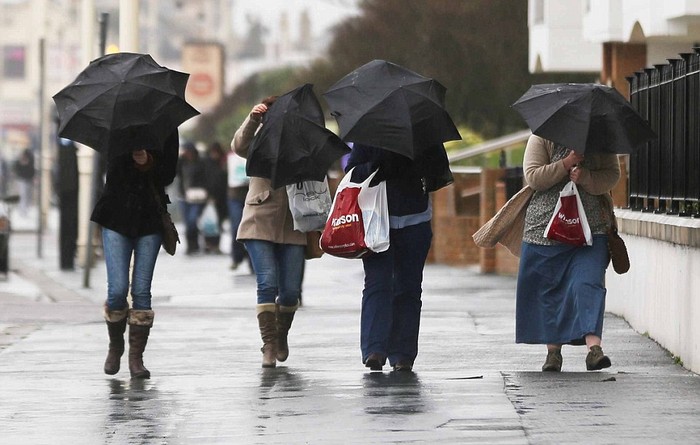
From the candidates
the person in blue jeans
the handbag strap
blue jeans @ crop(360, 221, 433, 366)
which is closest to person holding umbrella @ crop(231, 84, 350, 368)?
the person in blue jeans

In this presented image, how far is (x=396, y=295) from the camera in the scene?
430 inches

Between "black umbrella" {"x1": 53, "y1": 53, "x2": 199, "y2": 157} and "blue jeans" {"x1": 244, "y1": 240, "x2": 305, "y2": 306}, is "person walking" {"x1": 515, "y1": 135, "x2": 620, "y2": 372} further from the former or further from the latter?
"black umbrella" {"x1": 53, "y1": 53, "x2": 199, "y2": 157}

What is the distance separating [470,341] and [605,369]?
2071 mm

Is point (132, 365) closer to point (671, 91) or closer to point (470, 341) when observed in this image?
point (470, 341)

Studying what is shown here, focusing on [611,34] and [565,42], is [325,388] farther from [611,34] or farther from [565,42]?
[565,42]

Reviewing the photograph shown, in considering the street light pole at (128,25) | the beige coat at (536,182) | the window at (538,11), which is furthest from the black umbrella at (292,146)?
the window at (538,11)

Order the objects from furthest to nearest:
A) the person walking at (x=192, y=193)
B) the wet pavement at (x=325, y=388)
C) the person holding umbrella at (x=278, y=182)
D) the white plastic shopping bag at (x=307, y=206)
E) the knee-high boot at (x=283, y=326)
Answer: the person walking at (x=192, y=193) → the knee-high boot at (x=283, y=326) → the white plastic shopping bag at (x=307, y=206) → the person holding umbrella at (x=278, y=182) → the wet pavement at (x=325, y=388)

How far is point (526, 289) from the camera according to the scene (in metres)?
10.9

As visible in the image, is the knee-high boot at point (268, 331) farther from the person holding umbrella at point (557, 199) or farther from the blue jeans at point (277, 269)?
the person holding umbrella at point (557, 199)

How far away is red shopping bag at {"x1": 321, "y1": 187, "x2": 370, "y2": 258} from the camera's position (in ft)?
34.9

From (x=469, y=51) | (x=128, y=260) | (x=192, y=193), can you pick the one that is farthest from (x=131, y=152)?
(x=469, y=51)

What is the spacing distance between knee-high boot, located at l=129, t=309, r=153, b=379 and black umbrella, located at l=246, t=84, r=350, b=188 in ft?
3.42

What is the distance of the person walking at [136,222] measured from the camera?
1075 centimetres

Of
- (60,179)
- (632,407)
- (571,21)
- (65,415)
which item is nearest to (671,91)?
(632,407)
